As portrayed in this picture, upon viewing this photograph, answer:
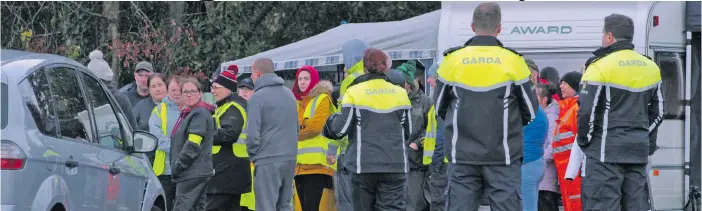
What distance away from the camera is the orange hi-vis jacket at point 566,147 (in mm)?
11445

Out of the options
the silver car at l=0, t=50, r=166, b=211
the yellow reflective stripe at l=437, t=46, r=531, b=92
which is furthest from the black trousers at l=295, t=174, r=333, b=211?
the yellow reflective stripe at l=437, t=46, r=531, b=92

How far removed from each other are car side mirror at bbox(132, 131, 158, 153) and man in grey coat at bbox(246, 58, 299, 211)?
2232 mm

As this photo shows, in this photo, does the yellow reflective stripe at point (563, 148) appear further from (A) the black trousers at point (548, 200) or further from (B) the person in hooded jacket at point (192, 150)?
(B) the person in hooded jacket at point (192, 150)

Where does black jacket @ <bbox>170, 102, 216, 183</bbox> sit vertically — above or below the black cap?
below

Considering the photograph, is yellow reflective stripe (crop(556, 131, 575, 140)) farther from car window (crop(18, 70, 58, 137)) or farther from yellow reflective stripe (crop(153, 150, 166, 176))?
car window (crop(18, 70, 58, 137))

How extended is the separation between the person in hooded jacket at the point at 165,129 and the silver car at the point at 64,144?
2919 mm

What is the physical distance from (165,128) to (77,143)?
477 centimetres

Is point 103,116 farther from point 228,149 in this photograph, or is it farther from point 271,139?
point 228,149

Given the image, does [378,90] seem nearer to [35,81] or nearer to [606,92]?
[606,92]

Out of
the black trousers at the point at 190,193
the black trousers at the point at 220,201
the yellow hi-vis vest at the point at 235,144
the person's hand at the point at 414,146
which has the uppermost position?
the yellow hi-vis vest at the point at 235,144

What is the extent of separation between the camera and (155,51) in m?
21.5

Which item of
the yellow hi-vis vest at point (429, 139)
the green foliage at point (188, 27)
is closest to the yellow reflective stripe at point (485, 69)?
the yellow hi-vis vest at point (429, 139)

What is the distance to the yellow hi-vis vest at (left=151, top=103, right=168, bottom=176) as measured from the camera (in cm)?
1191

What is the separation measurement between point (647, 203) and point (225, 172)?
11.9 ft
